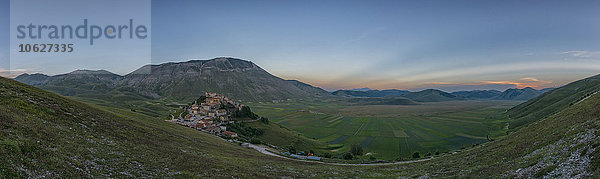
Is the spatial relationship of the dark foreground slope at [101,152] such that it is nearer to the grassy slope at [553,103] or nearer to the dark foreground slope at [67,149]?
the dark foreground slope at [67,149]

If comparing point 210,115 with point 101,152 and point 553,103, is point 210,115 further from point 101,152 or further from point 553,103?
point 553,103

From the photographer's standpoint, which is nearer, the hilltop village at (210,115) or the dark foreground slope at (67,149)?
the dark foreground slope at (67,149)

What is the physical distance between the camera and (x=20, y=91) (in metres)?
32.4

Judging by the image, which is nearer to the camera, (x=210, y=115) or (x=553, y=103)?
(x=553, y=103)

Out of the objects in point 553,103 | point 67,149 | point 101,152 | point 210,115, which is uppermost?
point 67,149

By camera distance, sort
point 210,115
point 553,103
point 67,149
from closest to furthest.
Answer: point 67,149 → point 553,103 → point 210,115

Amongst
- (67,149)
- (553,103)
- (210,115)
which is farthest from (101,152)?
(553,103)

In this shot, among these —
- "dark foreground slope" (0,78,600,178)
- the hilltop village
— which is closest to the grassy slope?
"dark foreground slope" (0,78,600,178)

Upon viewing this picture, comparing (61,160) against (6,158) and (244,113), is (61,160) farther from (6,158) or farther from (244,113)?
(244,113)

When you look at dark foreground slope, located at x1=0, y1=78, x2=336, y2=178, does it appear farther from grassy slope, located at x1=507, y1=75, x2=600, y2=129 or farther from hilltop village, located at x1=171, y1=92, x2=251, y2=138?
grassy slope, located at x1=507, y1=75, x2=600, y2=129

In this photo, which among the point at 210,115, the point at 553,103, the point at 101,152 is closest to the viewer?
the point at 101,152

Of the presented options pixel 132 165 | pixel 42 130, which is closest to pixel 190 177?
pixel 132 165

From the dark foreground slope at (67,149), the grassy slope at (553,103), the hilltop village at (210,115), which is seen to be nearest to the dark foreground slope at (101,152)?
the dark foreground slope at (67,149)

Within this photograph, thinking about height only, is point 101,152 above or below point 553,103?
above
